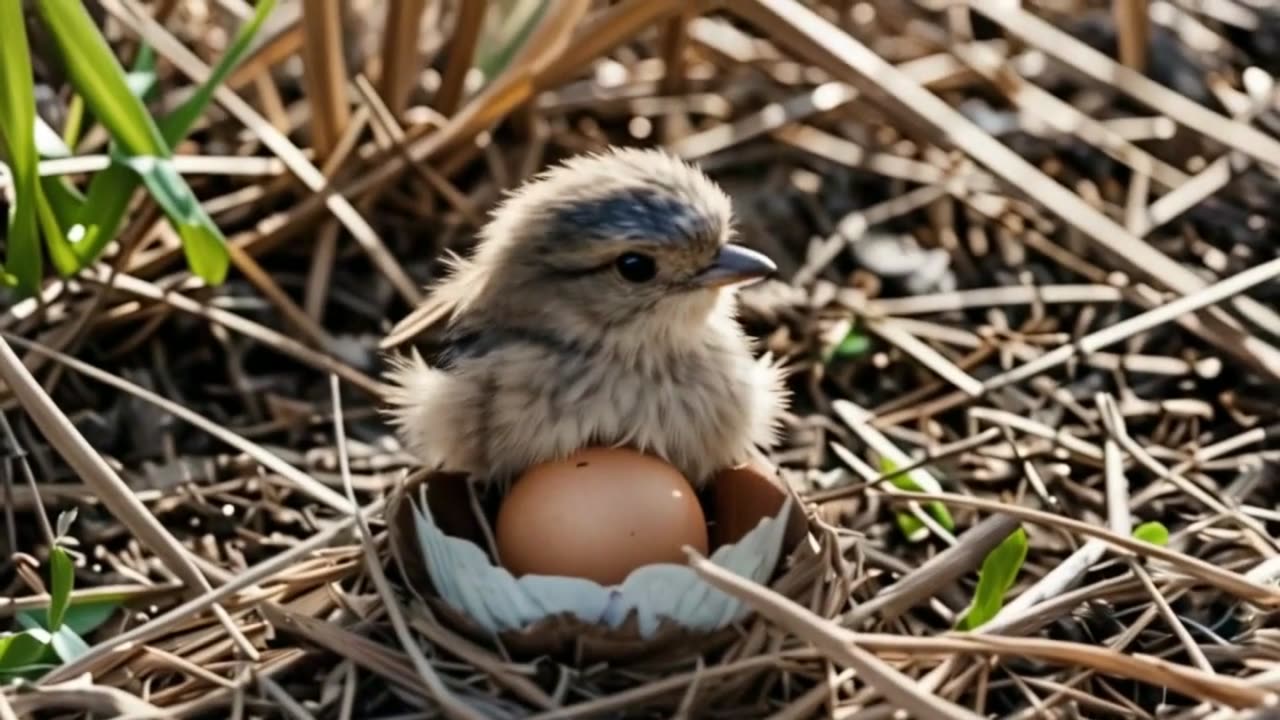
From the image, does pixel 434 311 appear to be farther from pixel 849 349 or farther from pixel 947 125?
pixel 947 125

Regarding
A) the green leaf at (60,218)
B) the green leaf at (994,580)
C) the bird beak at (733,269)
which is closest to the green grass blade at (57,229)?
the green leaf at (60,218)

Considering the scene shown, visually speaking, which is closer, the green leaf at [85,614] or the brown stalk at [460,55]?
the green leaf at [85,614]

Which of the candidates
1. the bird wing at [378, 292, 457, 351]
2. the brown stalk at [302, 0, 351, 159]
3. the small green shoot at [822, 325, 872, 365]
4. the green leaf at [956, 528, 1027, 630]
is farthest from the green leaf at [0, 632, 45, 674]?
the small green shoot at [822, 325, 872, 365]

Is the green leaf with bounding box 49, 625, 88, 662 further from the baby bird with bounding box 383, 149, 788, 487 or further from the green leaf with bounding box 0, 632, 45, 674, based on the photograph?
the baby bird with bounding box 383, 149, 788, 487

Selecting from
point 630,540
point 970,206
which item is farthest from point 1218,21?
point 630,540

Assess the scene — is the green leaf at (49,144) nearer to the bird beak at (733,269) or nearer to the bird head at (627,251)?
the bird head at (627,251)
